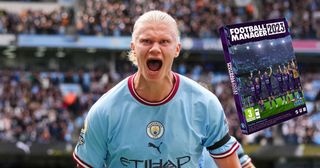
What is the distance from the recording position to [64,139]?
2053cm

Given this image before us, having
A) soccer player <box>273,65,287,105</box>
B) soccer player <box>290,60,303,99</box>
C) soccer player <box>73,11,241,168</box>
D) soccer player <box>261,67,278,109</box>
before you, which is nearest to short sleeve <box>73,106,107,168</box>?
soccer player <box>73,11,241,168</box>

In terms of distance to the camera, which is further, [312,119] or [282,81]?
[312,119]

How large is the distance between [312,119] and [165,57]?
1765 centimetres

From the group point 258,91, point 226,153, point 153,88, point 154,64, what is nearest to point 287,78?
point 258,91

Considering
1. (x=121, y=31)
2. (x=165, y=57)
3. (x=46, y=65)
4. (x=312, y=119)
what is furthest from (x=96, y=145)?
(x=46, y=65)

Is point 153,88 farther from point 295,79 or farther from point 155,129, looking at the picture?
point 295,79

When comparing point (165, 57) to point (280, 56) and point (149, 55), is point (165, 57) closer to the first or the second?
point (149, 55)

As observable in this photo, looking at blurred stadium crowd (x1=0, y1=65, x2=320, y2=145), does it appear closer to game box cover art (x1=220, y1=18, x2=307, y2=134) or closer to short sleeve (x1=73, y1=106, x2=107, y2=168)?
game box cover art (x1=220, y1=18, x2=307, y2=134)

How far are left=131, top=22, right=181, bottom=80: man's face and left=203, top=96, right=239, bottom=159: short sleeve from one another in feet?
1.43

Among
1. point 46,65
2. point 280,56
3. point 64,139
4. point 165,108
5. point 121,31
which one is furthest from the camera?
point 46,65

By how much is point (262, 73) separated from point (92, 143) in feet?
4.59

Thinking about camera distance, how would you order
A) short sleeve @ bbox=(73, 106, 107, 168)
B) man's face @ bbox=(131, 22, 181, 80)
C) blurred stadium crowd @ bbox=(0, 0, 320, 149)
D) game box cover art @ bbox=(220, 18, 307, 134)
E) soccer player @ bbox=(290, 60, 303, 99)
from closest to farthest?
man's face @ bbox=(131, 22, 181, 80)
short sleeve @ bbox=(73, 106, 107, 168)
game box cover art @ bbox=(220, 18, 307, 134)
soccer player @ bbox=(290, 60, 303, 99)
blurred stadium crowd @ bbox=(0, 0, 320, 149)

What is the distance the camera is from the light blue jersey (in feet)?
14.8

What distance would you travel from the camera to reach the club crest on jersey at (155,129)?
14.8 feet
